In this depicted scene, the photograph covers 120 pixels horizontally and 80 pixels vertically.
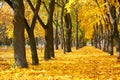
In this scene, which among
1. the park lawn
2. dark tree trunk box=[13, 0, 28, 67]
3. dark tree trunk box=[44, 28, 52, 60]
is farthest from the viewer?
dark tree trunk box=[44, 28, 52, 60]

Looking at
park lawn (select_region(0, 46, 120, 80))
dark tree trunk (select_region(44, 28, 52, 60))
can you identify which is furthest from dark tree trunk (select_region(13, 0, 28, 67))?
dark tree trunk (select_region(44, 28, 52, 60))

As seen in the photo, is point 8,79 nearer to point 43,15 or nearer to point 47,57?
point 47,57

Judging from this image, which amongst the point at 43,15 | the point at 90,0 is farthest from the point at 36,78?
the point at 43,15

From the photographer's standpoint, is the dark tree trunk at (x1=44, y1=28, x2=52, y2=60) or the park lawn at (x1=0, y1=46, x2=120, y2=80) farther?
the dark tree trunk at (x1=44, y1=28, x2=52, y2=60)

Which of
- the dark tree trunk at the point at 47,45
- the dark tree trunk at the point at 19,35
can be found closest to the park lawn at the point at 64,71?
the dark tree trunk at the point at 19,35

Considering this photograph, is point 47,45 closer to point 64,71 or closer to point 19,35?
point 19,35

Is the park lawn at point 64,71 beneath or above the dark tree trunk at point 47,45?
beneath

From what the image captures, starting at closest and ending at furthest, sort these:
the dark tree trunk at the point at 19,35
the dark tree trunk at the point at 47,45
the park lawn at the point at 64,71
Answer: the park lawn at the point at 64,71 → the dark tree trunk at the point at 19,35 → the dark tree trunk at the point at 47,45

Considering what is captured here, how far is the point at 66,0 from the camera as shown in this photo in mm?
37000

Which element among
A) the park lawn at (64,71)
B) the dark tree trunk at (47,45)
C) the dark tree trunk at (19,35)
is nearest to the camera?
the park lawn at (64,71)

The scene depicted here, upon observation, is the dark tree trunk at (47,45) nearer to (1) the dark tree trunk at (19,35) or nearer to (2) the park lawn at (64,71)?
(2) the park lawn at (64,71)

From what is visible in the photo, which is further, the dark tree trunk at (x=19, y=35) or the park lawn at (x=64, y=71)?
the dark tree trunk at (x=19, y=35)

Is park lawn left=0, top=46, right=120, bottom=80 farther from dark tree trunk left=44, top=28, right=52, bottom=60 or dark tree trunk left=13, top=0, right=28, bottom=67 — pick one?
dark tree trunk left=44, top=28, right=52, bottom=60

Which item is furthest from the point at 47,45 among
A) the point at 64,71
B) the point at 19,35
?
the point at 64,71
